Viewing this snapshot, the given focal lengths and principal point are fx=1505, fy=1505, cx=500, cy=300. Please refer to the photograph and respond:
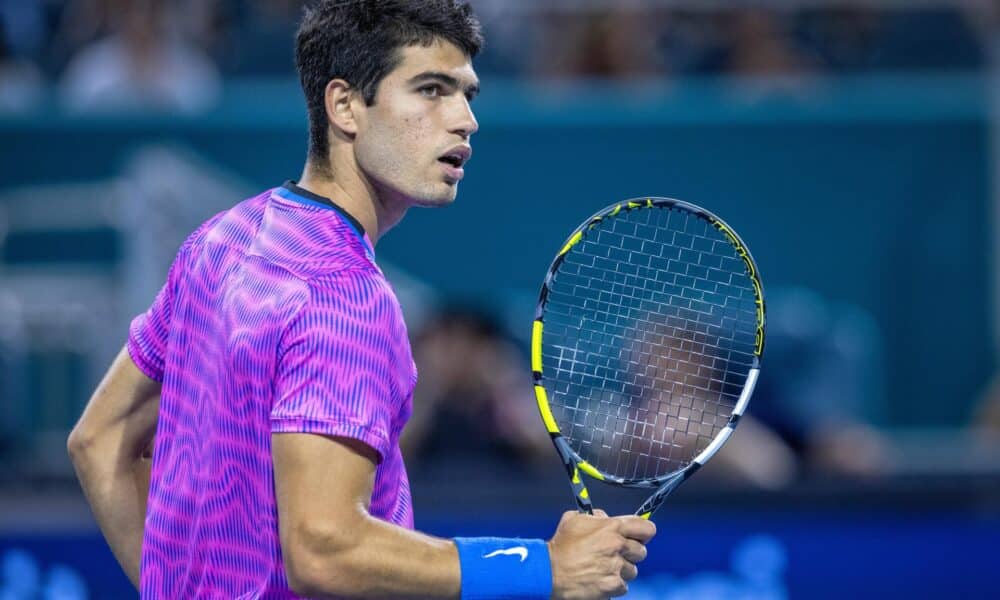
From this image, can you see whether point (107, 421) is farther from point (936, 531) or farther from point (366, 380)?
point (936, 531)

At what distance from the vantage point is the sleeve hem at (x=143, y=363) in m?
3.08

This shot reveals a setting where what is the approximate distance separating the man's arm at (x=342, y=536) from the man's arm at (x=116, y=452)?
2.59ft

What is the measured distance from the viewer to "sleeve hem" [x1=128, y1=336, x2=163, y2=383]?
3084mm

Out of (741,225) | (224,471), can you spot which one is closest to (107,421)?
(224,471)

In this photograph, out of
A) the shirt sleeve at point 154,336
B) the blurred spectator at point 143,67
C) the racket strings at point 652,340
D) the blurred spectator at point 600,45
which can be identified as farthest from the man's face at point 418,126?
the blurred spectator at point 600,45

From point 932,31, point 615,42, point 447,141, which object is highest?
point 932,31

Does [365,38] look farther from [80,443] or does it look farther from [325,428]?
[80,443]

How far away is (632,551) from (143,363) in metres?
1.09

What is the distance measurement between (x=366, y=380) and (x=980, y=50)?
6.80m

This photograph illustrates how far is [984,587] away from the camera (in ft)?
19.2

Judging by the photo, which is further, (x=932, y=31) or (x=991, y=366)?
(x=932, y=31)

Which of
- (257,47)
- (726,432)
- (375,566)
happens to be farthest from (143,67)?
(375,566)

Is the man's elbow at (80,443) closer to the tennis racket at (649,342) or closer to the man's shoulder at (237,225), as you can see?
the man's shoulder at (237,225)

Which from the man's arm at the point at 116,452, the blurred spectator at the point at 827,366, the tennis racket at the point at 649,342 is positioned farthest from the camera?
the blurred spectator at the point at 827,366
